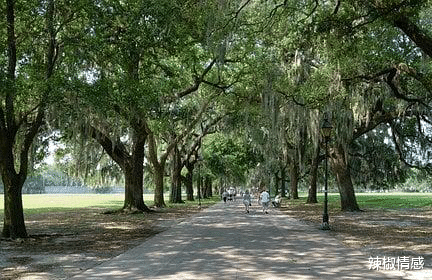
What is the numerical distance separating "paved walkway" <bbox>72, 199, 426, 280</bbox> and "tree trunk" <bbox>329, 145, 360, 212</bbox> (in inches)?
465

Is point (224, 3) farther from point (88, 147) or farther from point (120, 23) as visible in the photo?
point (88, 147)

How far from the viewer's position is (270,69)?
73.3 feet

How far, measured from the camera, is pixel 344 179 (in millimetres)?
25391

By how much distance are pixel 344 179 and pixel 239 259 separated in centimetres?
1710

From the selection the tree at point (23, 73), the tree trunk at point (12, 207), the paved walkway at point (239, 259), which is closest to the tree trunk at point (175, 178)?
the tree at point (23, 73)

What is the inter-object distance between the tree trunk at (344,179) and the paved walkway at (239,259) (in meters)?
11.8

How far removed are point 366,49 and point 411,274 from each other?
10646 millimetres

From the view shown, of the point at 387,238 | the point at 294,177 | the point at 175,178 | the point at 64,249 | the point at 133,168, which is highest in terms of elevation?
the point at 133,168

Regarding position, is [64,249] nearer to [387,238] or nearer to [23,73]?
[23,73]

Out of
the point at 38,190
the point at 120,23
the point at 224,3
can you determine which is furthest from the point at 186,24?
the point at 38,190

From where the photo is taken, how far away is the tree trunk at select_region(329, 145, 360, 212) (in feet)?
83.3

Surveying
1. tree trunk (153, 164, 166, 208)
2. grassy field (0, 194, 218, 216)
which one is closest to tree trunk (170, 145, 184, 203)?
grassy field (0, 194, 218, 216)

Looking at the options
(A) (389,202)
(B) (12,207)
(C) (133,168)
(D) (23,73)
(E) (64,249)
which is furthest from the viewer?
(A) (389,202)

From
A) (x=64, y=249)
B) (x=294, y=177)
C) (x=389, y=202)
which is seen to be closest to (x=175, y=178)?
(x=294, y=177)
